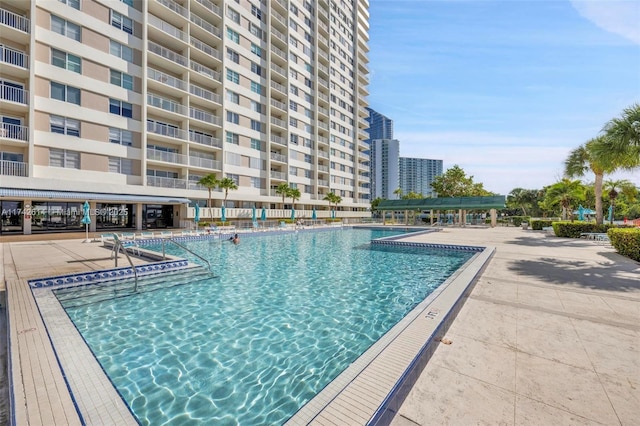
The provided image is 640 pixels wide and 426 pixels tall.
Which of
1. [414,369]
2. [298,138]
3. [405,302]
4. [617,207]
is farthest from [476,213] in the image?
[414,369]

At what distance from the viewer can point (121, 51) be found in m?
24.6

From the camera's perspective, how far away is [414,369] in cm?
376

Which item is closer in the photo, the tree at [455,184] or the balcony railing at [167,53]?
the balcony railing at [167,53]

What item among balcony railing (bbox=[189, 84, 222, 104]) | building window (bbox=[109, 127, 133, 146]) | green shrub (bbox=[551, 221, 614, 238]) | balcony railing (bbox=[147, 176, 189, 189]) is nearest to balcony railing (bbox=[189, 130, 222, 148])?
balcony railing (bbox=[189, 84, 222, 104])

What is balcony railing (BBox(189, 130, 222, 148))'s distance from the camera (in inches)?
1147

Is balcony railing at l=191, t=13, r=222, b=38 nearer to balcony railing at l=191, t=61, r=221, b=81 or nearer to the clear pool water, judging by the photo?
balcony railing at l=191, t=61, r=221, b=81

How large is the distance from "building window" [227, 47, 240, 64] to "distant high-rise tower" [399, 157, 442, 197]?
157657 millimetres

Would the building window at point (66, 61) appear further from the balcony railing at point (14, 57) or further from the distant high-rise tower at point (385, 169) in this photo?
the distant high-rise tower at point (385, 169)

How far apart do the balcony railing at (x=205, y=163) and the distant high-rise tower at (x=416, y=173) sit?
161 meters

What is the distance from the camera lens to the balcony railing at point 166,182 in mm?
25766

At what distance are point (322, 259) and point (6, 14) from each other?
27020 mm

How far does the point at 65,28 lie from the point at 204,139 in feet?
42.1

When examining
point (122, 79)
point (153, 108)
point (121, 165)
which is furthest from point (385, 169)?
point (121, 165)

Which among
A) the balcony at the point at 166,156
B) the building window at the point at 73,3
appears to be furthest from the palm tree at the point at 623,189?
the building window at the point at 73,3
